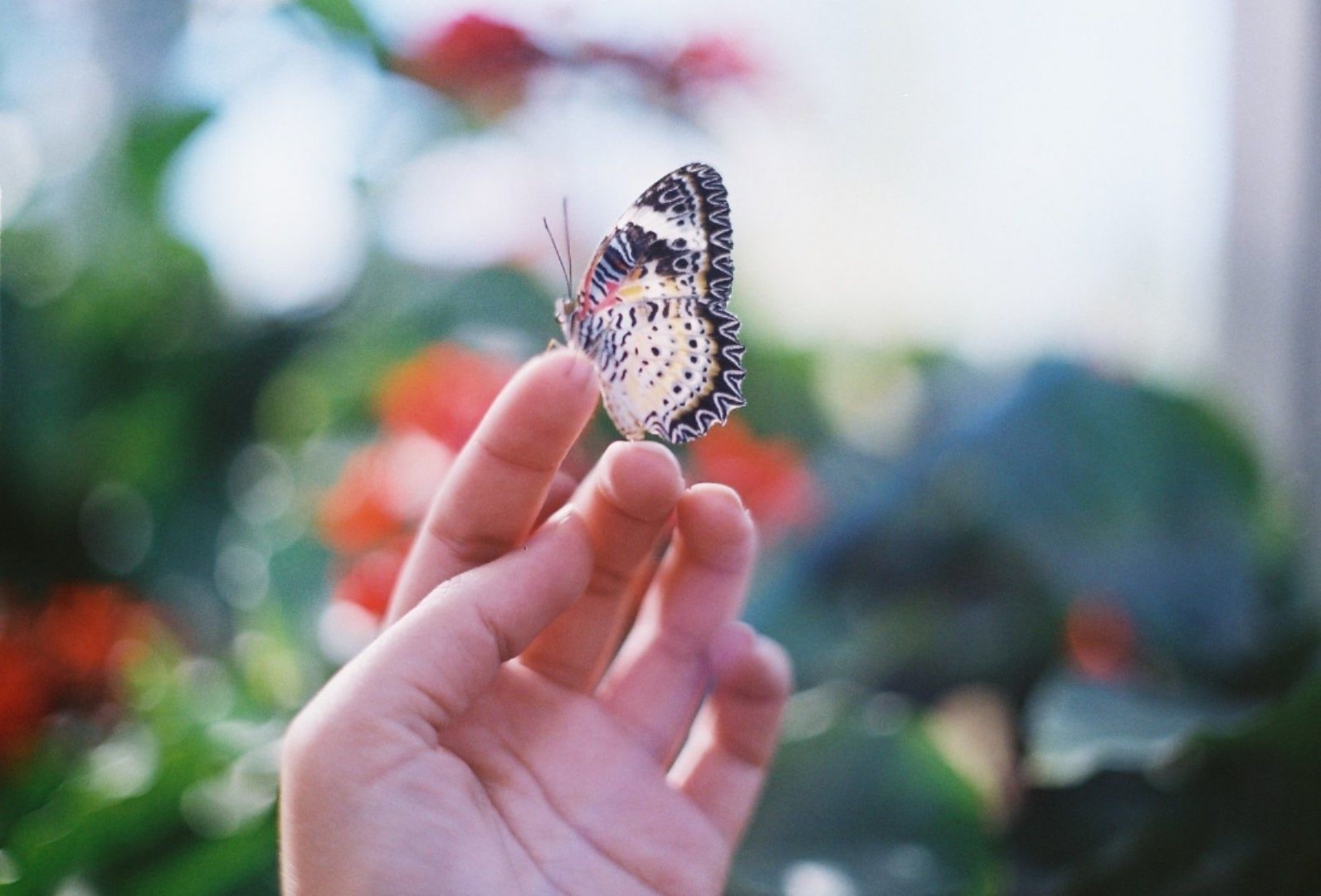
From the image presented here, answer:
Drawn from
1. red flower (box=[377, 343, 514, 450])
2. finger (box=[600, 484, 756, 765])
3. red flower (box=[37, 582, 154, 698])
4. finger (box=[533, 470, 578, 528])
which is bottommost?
red flower (box=[37, 582, 154, 698])

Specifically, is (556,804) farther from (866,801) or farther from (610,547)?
(866,801)

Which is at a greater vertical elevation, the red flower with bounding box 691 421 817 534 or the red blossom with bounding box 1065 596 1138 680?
the red flower with bounding box 691 421 817 534

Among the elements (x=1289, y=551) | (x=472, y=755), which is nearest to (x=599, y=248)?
(x=472, y=755)

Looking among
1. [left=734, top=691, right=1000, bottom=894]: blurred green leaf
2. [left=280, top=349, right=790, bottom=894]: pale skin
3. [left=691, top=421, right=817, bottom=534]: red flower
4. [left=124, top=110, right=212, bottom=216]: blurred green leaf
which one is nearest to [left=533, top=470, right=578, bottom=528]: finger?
[left=280, top=349, right=790, bottom=894]: pale skin

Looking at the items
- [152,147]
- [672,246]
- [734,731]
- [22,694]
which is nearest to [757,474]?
[734,731]

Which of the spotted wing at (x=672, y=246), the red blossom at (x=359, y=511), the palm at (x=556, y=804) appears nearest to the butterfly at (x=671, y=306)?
the spotted wing at (x=672, y=246)

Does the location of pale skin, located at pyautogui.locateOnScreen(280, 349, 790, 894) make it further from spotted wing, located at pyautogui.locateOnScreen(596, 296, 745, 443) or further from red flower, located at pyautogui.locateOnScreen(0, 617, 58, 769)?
red flower, located at pyautogui.locateOnScreen(0, 617, 58, 769)
